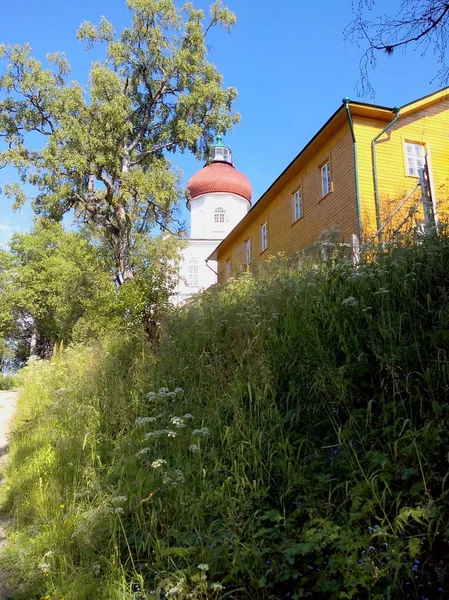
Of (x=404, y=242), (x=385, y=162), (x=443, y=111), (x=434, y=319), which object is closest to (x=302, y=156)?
(x=385, y=162)

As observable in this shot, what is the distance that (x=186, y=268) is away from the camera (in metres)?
40.5

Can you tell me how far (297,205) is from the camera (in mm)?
17344

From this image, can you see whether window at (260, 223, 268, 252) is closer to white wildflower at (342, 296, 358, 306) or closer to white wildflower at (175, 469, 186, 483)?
white wildflower at (342, 296, 358, 306)

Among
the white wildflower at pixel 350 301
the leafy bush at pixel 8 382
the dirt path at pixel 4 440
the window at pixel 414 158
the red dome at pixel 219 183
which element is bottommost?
the dirt path at pixel 4 440

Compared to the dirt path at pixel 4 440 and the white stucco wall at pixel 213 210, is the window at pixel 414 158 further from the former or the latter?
the white stucco wall at pixel 213 210

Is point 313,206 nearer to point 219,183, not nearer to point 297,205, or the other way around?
point 297,205

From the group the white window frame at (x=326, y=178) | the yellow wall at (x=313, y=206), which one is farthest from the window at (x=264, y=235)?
the white window frame at (x=326, y=178)

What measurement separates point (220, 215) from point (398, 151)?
3020cm

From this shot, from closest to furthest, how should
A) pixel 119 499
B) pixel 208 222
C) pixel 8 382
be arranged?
pixel 119 499 < pixel 8 382 < pixel 208 222

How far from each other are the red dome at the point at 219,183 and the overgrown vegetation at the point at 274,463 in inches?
1587

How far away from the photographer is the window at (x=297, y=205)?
A: 1703 cm

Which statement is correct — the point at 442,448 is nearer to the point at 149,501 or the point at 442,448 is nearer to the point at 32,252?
the point at 149,501

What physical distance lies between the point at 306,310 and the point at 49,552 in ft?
8.85

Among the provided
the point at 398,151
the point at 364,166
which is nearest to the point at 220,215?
the point at 398,151
